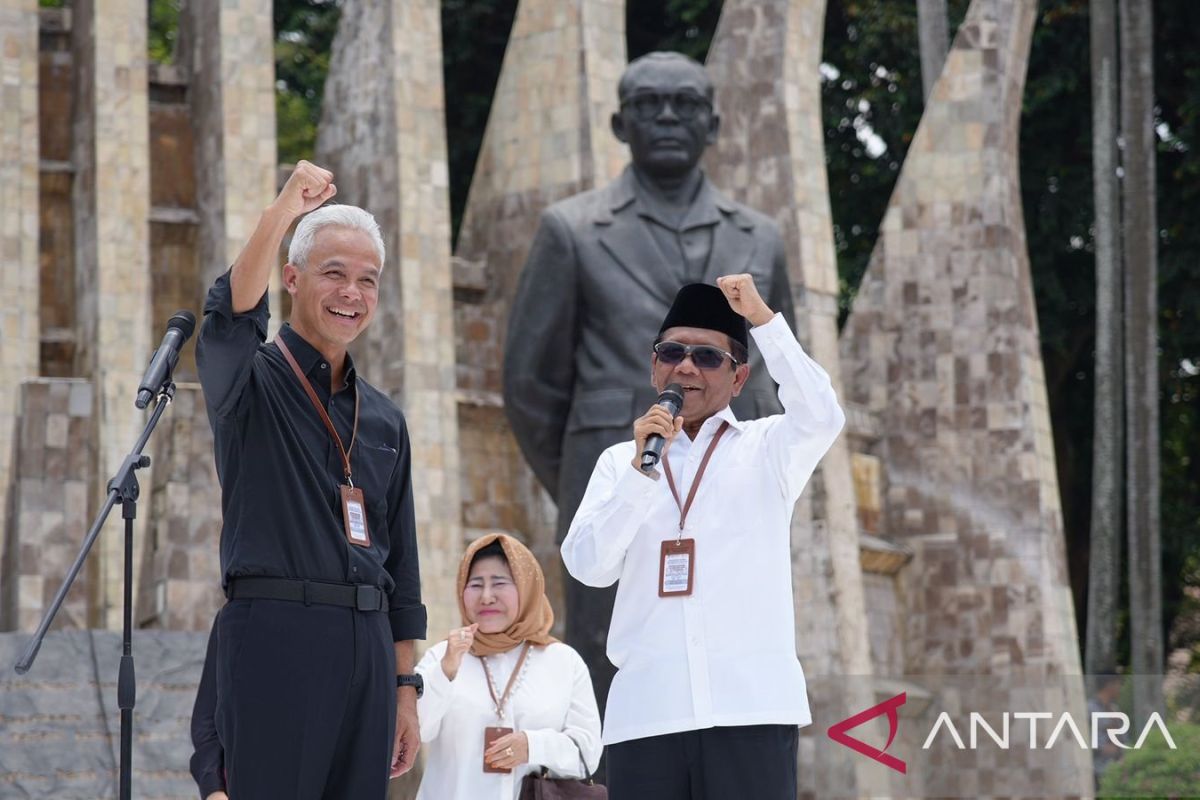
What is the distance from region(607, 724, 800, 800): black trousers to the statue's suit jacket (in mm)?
3259

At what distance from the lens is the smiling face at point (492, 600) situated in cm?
714

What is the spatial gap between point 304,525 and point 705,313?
48.8 inches

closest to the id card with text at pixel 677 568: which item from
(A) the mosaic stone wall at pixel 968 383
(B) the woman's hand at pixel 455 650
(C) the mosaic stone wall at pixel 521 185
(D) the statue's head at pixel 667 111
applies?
(B) the woman's hand at pixel 455 650

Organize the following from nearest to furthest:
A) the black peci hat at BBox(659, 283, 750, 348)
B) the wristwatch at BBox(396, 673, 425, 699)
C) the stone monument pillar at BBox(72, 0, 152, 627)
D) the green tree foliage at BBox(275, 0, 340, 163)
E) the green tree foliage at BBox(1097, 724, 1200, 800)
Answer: the wristwatch at BBox(396, 673, 425, 699), the black peci hat at BBox(659, 283, 750, 348), the stone monument pillar at BBox(72, 0, 152, 627), the green tree foliage at BBox(1097, 724, 1200, 800), the green tree foliage at BBox(275, 0, 340, 163)

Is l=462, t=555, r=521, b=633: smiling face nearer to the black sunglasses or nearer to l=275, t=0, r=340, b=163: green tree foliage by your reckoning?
the black sunglasses

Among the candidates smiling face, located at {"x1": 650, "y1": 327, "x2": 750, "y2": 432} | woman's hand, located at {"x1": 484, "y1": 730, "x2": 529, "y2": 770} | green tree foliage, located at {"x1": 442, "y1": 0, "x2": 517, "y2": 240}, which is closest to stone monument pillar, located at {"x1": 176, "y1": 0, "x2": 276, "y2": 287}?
woman's hand, located at {"x1": 484, "y1": 730, "x2": 529, "y2": 770}

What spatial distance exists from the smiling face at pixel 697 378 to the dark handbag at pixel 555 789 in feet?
5.41

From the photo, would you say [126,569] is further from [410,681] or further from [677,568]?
[677,568]

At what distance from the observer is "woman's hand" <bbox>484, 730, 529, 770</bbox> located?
690 centimetres

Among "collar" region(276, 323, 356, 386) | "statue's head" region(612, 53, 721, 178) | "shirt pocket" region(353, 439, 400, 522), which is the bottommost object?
"shirt pocket" region(353, 439, 400, 522)

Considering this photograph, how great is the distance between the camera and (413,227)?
12.9 metres

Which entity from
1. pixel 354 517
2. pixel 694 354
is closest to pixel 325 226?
pixel 354 517

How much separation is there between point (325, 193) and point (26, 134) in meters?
8.28

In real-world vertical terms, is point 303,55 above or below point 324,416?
above
